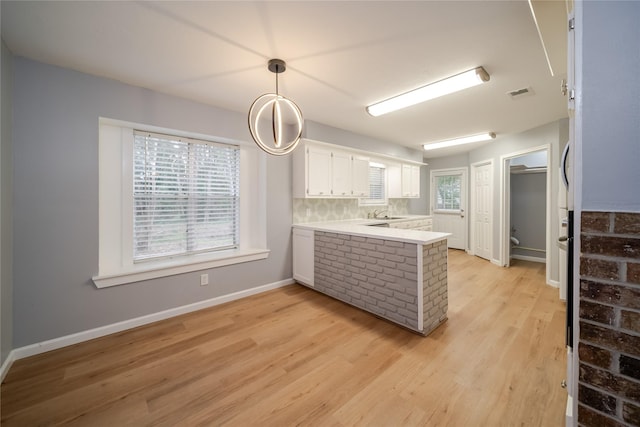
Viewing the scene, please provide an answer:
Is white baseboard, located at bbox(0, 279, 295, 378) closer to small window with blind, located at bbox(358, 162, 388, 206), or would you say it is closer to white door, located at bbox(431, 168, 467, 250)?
small window with blind, located at bbox(358, 162, 388, 206)

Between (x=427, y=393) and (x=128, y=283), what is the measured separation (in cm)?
282

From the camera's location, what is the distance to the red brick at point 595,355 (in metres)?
0.81

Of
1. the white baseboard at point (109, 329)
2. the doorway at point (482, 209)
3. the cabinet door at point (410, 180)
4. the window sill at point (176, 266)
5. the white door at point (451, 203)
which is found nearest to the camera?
the white baseboard at point (109, 329)

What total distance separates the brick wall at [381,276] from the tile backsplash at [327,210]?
0.80 metres

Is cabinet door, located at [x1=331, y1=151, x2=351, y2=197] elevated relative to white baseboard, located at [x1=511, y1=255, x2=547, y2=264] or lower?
elevated

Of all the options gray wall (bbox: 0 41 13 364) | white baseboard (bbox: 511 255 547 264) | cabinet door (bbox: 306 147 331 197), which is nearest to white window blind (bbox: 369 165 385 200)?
cabinet door (bbox: 306 147 331 197)

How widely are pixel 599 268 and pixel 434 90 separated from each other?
2260mm

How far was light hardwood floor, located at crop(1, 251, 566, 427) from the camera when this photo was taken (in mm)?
1438

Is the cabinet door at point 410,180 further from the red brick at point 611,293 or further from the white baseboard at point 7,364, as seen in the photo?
the white baseboard at point 7,364

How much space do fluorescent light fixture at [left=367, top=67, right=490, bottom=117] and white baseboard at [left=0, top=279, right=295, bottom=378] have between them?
2930 mm

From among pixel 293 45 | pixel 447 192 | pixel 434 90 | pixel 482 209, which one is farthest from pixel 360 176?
pixel 447 192

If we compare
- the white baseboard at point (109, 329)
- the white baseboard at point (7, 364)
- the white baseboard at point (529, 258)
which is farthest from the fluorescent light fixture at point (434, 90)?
the white baseboard at point (529, 258)

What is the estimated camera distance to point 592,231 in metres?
0.83

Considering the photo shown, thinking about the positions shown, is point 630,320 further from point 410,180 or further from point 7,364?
point 410,180
